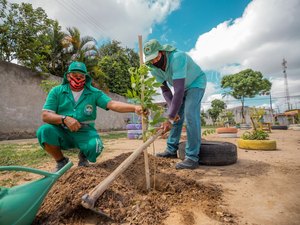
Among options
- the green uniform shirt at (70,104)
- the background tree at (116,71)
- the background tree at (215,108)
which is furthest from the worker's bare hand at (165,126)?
the background tree at (215,108)

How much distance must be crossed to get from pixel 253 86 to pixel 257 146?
23649 mm

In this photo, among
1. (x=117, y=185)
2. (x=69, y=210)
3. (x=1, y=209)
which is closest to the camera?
(x=1, y=209)

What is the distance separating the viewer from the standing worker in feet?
8.93

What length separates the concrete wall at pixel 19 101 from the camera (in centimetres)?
939

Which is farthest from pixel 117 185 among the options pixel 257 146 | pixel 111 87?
pixel 111 87

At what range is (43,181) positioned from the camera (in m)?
1.41

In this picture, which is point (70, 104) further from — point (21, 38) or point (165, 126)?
point (21, 38)

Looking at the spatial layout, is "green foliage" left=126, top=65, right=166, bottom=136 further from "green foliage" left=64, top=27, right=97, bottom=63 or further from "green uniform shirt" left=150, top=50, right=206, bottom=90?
"green foliage" left=64, top=27, right=97, bottom=63

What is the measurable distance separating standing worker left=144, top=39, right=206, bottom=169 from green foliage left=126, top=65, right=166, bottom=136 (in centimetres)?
47

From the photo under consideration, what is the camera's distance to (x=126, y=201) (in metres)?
1.75

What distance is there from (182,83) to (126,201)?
5.32ft

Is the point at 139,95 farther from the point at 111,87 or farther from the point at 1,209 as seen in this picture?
the point at 111,87

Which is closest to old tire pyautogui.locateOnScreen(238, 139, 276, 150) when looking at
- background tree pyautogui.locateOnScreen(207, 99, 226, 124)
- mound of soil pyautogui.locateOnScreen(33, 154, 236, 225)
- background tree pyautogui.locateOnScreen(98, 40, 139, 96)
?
mound of soil pyautogui.locateOnScreen(33, 154, 236, 225)

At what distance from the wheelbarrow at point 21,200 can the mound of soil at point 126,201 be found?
0.22 m
